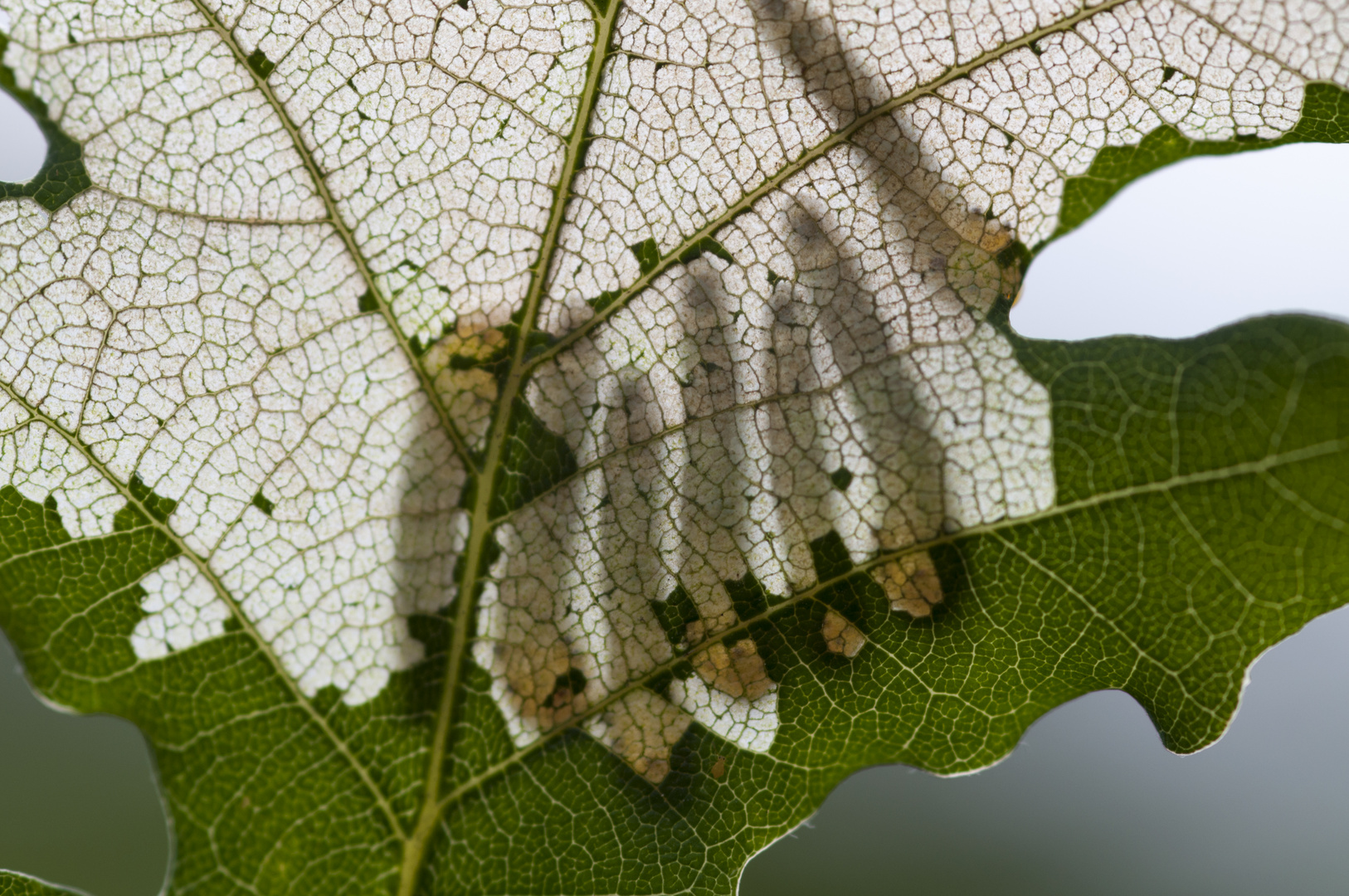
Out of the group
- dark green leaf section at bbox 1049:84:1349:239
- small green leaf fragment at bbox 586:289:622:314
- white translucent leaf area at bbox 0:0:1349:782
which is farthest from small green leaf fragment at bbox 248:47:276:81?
dark green leaf section at bbox 1049:84:1349:239

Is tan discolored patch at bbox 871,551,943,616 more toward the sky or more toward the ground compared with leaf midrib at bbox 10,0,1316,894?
more toward the ground

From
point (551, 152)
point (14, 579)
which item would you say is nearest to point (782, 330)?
point (551, 152)

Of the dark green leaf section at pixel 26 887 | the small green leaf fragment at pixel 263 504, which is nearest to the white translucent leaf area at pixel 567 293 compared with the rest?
the small green leaf fragment at pixel 263 504

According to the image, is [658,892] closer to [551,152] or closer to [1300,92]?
[551,152]

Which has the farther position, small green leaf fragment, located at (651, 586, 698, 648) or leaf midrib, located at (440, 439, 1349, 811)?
small green leaf fragment, located at (651, 586, 698, 648)

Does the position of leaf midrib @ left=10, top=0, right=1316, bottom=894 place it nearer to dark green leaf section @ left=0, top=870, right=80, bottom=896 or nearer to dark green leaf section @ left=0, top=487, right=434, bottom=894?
dark green leaf section @ left=0, top=487, right=434, bottom=894
